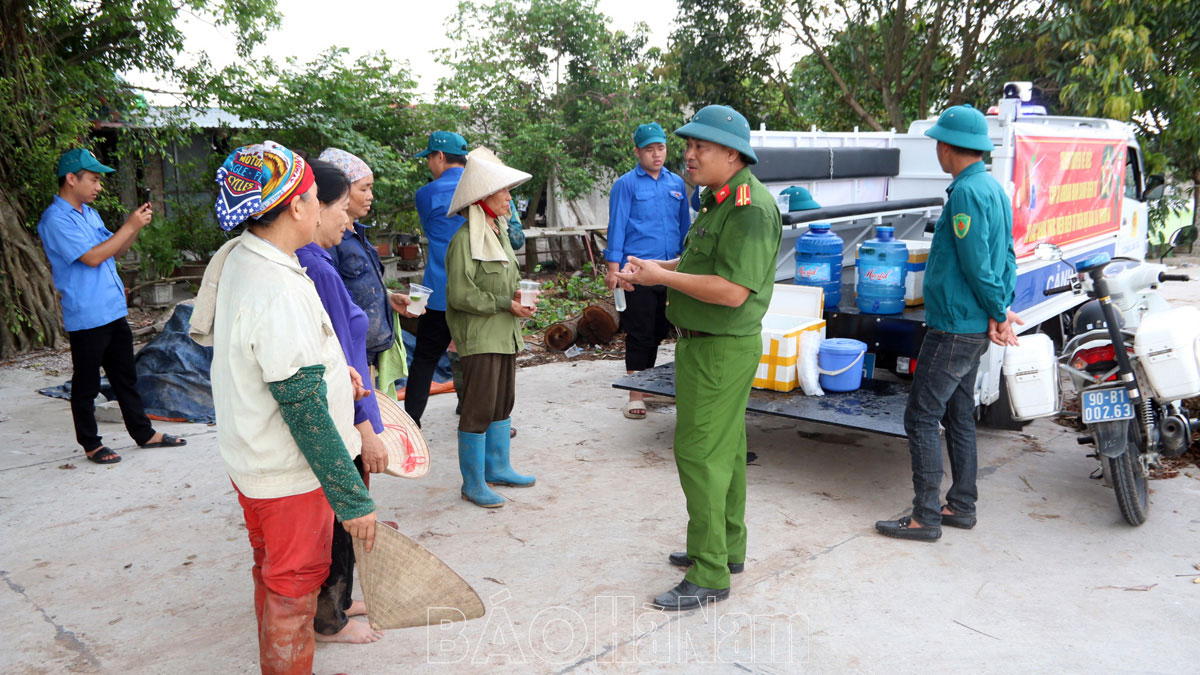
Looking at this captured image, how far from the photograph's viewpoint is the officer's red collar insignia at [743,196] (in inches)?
127

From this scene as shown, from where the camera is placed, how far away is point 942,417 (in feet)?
13.9

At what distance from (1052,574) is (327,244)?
3292 mm

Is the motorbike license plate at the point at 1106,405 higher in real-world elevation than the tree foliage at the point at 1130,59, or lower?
lower

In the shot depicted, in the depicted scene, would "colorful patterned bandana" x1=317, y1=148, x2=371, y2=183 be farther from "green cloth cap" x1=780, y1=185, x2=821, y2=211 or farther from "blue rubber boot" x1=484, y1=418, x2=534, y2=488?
"green cloth cap" x1=780, y1=185, x2=821, y2=211

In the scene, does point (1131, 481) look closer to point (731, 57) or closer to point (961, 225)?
point (961, 225)

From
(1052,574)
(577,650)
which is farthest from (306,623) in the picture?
(1052,574)

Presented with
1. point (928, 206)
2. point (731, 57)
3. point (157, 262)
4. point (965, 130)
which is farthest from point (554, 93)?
point (965, 130)

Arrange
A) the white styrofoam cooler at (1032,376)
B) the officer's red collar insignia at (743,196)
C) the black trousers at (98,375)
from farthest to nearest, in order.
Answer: the black trousers at (98,375)
the white styrofoam cooler at (1032,376)
the officer's red collar insignia at (743,196)

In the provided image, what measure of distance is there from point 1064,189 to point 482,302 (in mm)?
4225

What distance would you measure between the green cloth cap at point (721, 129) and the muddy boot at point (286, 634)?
2.09 metres

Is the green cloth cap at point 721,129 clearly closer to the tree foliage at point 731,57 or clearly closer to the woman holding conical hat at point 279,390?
the woman holding conical hat at point 279,390

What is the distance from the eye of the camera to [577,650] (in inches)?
123

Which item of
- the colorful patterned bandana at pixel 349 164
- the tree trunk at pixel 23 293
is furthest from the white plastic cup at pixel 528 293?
the tree trunk at pixel 23 293

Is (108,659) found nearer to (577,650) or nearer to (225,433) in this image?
(225,433)
